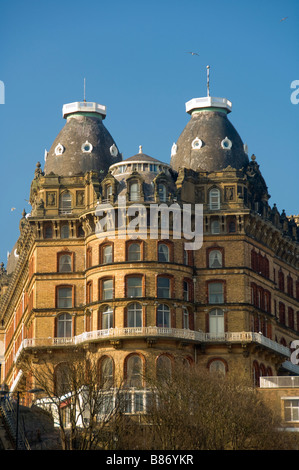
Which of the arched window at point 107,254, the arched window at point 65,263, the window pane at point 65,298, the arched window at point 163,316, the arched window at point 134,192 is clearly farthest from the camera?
the arched window at point 65,263

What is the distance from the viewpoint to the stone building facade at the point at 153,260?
13762 centimetres

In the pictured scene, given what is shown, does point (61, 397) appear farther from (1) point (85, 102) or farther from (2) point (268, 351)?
(1) point (85, 102)

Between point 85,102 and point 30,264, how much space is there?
17.2 m

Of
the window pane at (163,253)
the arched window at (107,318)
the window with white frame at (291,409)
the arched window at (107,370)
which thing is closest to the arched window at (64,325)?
the arched window at (107,318)

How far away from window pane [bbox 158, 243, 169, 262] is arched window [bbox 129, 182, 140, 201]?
4.96 meters

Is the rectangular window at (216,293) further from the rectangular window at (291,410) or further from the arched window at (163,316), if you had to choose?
the rectangular window at (291,410)

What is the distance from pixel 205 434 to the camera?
11650 centimetres

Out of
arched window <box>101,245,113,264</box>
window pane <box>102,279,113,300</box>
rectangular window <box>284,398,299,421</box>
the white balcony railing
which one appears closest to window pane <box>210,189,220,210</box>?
arched window <box>101,245,113,264</box>

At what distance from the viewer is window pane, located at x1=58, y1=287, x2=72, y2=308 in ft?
468

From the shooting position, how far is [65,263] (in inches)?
5655

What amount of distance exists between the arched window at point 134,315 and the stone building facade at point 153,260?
5.0 inches

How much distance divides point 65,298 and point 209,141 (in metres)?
21.4

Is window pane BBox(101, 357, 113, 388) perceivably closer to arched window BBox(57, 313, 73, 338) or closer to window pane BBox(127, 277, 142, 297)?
window pane BBox(127, 277, 142, 297)
